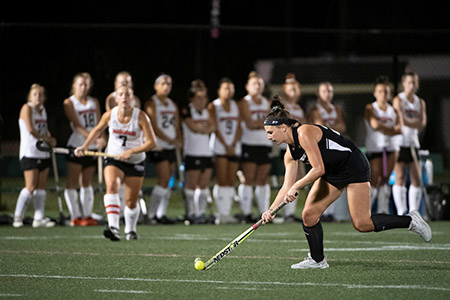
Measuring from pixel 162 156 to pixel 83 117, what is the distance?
47.8 inches

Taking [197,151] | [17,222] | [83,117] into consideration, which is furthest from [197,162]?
[17,222]

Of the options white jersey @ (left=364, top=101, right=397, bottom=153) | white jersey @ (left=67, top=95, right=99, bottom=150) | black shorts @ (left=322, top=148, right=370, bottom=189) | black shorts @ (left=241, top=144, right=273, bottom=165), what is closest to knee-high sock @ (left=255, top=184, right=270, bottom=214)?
black shorts @ (left=241, top=144, right=273, bottom=165)

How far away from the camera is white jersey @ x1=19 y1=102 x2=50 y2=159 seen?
1259 cm

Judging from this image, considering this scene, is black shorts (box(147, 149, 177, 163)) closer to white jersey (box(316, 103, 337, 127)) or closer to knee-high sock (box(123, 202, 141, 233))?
white jersey (box(316, 103, 337, 127))

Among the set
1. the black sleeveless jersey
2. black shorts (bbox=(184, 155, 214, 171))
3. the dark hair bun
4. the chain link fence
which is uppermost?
the chain link fence

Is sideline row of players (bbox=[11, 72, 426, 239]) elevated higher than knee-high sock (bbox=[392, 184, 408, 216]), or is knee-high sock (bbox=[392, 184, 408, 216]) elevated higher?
sideline row of players (bbox=[11, 72, 426, 239])

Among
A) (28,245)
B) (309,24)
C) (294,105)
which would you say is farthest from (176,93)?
(309,24)

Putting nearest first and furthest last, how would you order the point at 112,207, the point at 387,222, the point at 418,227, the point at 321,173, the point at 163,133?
the point at 321,173
the point at 387,222
the point at 418,227
the point at 112,207
the point at 163,133

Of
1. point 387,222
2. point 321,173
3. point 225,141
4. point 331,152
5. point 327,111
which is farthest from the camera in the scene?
point 327,111

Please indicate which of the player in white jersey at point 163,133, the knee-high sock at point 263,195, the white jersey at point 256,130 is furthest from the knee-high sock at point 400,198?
the player in white jersey at point 163,133

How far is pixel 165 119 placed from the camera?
43.4 feet

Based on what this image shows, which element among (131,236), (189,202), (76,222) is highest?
(189,202)

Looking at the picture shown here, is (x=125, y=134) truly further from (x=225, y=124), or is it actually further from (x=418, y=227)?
(x=418, y=227)

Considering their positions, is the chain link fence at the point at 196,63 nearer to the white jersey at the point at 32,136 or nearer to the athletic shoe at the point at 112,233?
the white jersey at the point at 32,136
